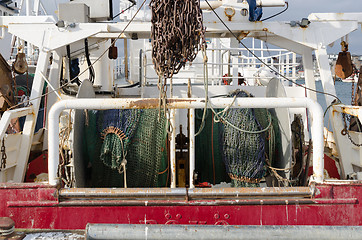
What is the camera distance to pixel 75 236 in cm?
327

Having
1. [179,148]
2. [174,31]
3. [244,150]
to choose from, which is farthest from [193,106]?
[179,148]

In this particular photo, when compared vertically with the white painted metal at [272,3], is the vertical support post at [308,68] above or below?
below

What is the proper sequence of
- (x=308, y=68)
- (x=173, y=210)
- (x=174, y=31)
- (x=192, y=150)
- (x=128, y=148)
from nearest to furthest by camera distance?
(x=174, y=31)
(x=173, y=210)
(x=192, y=150)
(x=128, y=148)
(x=308, y=68)

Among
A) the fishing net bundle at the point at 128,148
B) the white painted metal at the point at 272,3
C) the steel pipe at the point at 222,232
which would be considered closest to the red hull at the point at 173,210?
the fishing net bundle at the point at 128,148

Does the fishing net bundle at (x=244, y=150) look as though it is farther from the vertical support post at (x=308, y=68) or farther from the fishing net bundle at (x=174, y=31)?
the vertical support post at (x=308, y=68)

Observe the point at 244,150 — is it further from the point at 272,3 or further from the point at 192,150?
the point at 272,3

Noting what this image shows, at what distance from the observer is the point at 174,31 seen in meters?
3.29

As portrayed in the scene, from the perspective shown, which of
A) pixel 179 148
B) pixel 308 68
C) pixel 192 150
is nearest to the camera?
pixel 192 150

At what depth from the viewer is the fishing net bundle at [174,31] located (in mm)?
3291

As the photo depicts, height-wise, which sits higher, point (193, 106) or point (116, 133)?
point (193, 106)

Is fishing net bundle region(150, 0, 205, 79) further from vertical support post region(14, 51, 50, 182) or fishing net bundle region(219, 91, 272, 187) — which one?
vertical support post region(14, 51, 50, 182)

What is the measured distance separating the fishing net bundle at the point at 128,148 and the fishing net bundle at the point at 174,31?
1092 mm

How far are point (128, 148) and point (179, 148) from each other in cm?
91

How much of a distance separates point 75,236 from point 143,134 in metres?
1.46
